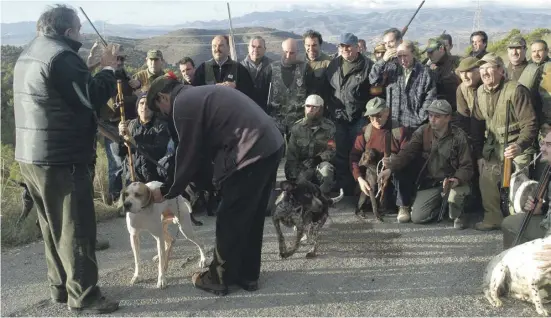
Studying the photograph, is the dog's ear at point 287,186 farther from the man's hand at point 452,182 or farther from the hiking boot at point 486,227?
the hiking boot at point 486,227

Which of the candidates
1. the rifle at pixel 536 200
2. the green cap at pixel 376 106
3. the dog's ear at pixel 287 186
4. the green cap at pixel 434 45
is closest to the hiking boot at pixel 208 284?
the dog's ear at pixel 287 186

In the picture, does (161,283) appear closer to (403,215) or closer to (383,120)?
(403,215)

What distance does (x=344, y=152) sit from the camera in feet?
25.1

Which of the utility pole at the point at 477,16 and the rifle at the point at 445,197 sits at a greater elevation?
the utility pole at the point at 477,16

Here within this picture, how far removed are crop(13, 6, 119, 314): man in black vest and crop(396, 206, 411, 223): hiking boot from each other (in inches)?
149

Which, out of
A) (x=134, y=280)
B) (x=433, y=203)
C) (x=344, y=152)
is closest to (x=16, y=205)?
(x=134, y=280)

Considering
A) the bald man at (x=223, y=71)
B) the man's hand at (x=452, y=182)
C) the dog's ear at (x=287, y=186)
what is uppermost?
the bald man at (x=223, y=71)

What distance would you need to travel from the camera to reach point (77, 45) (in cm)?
408

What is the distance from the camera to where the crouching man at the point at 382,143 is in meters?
6.76

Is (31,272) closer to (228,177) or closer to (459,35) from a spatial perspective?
(228,177)

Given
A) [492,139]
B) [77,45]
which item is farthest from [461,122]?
[77,45]

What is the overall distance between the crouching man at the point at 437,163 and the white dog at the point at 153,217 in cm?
284

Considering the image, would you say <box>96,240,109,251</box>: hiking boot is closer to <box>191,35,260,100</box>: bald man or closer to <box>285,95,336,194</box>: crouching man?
<box>285,95,336,194</box>: crouching man

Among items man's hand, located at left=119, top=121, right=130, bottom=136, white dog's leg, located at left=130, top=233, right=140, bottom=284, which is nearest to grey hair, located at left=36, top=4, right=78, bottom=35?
white dog's leg, located at left=130, top=233, right=140, bottom=284
